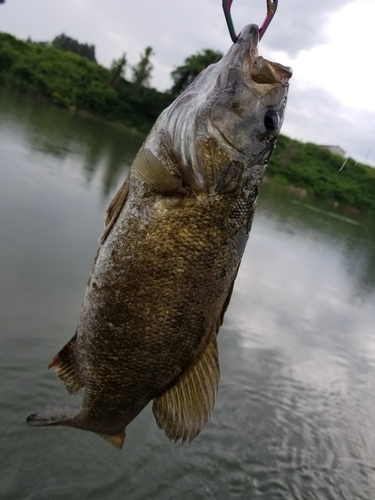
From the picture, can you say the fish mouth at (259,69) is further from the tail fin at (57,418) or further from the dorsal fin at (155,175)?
the tail fin at (57,418)

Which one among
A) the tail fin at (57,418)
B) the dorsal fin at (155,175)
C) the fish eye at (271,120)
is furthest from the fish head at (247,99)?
the tail fin at (57,418)

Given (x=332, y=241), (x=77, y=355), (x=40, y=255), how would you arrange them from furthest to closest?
(x=332, y=241)
(x=40, y=255)
(x=77, y=355)

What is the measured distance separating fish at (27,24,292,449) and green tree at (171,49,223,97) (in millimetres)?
34484

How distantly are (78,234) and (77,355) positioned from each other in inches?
203

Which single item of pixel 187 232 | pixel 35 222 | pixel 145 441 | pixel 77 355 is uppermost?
pixel 187 232

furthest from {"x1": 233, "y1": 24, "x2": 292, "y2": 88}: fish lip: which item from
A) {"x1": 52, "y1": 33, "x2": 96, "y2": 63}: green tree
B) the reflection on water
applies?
{"x1": 52, "y1": 33, "x2": 96, "y2": 63}: green tree

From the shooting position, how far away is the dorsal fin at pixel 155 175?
164 centimetres

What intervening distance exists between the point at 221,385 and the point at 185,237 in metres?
3.52

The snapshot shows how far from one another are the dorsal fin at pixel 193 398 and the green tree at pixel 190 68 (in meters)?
34.7

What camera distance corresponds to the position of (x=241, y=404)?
459 centimetres

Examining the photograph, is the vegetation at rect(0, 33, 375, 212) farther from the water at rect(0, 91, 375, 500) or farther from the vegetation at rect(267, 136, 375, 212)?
the water at rect(0, 91, 375, 500)

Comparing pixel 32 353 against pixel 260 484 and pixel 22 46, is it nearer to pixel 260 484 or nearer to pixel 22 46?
pixel 260 484

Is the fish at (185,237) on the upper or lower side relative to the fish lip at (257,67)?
lower

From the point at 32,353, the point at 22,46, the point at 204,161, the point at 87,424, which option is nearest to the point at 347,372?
the point at 32,353
